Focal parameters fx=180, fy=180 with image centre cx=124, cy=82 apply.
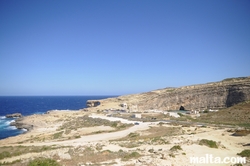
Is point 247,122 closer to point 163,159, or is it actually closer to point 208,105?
point 163,159

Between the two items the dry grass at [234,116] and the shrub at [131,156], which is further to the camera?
the dry grass at [234,116]

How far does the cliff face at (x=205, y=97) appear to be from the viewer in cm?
6806

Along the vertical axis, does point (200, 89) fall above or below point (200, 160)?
above

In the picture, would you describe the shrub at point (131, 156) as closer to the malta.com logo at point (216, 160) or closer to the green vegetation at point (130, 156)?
the green vegetation at point (130, 156)

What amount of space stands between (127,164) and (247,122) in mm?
32573

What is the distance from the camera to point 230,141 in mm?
24047

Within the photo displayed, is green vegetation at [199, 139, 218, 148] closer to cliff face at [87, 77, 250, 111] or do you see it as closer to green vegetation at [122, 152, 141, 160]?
green vegetation at [122, 152, 141, 160]

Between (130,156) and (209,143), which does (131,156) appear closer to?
(130,156)

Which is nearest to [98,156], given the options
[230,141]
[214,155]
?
[214,155]

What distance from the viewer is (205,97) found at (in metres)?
74.9

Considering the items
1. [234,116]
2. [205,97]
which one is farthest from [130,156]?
[205,97]

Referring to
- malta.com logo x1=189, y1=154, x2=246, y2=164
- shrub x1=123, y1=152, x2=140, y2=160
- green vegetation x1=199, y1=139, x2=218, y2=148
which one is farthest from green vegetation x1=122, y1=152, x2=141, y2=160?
green vegetation x1=199, y1=139, x2=218, y2=148

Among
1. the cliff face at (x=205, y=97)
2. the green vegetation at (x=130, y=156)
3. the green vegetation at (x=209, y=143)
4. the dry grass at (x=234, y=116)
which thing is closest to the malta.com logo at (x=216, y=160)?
the green vegetation at (x=209, y=143)

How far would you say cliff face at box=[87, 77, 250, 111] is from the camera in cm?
6806
